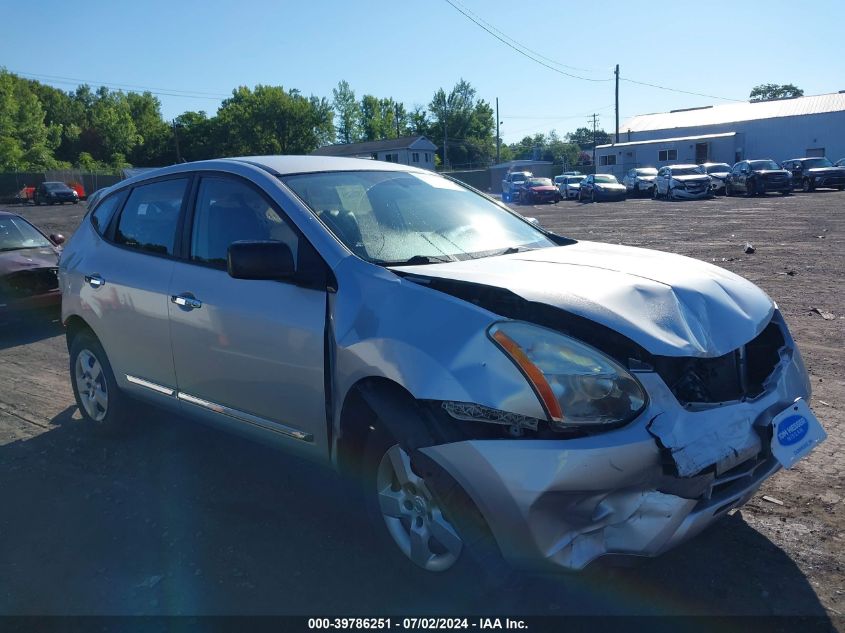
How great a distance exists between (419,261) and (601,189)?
3626 cm

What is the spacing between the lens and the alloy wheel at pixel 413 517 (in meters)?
2.82

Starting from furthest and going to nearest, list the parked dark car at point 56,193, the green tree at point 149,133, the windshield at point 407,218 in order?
1. the green tree at point 149,133
2. the parked dark car at point 56,193
3. the windshield at point 407,218

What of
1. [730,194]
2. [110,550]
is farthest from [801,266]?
[730,194]

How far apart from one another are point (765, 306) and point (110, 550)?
131 inches

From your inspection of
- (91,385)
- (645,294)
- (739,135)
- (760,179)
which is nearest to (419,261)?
(645,294)

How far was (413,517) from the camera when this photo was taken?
2953 millimetres

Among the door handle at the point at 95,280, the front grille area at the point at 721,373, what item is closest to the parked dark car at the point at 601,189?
the door handle at the point at 95,280

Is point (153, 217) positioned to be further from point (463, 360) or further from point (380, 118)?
point (380, 118)

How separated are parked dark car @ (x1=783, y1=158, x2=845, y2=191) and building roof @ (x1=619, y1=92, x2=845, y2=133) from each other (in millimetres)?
17128

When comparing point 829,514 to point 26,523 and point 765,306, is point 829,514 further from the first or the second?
point 26,523

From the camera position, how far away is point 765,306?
330 centimetres

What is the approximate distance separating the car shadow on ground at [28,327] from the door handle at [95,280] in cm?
417

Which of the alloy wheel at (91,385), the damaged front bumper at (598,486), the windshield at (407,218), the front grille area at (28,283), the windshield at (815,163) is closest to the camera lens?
the damaged front bumper at (598,486)

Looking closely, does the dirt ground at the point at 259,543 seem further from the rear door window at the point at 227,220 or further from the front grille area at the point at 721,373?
the rear door window at the point at 227,220
